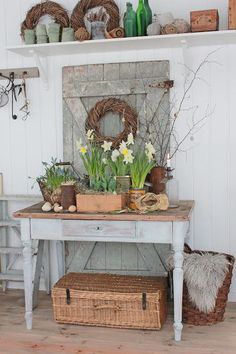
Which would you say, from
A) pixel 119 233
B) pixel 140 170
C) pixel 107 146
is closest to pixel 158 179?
pixel 140 170

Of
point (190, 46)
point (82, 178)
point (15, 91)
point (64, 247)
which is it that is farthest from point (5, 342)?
point (190, 46)

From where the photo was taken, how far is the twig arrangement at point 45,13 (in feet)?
12.0

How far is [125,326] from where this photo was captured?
10.5ft

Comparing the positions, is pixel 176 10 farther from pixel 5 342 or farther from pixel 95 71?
pixel 5 342

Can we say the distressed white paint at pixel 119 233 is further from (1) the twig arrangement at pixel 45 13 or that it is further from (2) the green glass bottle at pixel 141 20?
(1) the twig arrangement at pixel 45 13

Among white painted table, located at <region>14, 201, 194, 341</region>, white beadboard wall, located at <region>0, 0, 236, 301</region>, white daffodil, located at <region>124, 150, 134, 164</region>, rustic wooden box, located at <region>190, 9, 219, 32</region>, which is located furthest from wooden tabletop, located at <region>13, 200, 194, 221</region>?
rustic wooden box, located at <region>190, 9, 219, 32</region>

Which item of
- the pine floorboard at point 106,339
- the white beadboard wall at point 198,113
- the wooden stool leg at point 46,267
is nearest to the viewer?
the pine floorboard at point 106,339

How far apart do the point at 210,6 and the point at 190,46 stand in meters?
0.32

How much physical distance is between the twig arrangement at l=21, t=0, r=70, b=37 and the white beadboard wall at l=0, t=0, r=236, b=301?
119 mm

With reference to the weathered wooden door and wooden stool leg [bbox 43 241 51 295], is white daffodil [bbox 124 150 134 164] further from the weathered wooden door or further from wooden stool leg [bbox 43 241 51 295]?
wooden stool leg [bbox 43 241 51 295]

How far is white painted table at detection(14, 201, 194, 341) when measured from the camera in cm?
298

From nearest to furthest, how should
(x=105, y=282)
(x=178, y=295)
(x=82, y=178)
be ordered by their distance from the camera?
(x=178, y=295)
(x=105, y=282)
(x=82, y=178)

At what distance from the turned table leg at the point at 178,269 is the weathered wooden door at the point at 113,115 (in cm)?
74

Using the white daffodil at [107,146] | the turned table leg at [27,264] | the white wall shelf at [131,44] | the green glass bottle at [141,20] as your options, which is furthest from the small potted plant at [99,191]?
the green glass bottle at [141,20]
